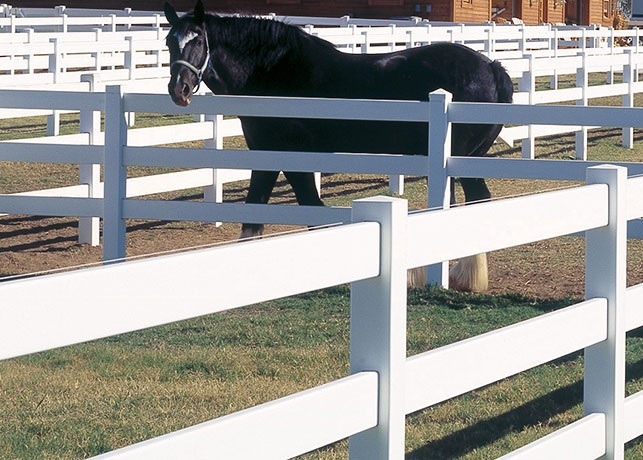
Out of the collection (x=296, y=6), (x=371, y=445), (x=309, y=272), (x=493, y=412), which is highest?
(x=296, y=6)

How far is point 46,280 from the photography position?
2.32 m

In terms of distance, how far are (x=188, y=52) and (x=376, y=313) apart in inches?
277

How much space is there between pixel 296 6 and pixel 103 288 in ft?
126

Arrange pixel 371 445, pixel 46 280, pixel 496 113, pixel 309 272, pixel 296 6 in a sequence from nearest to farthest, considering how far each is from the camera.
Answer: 1. pixel 46 280
2. pixel 309 272
3. pixel 371 445
4. pixel 496 113
5. pixel 296 6

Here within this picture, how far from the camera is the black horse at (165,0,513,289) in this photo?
33.0 ft

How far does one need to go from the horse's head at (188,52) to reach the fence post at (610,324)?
18.8 ft

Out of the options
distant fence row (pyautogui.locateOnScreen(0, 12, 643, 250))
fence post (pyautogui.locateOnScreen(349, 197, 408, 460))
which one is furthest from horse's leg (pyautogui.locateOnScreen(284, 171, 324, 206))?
fence post (pyautogui.locateOnScreen(349, 197, 408, 460))

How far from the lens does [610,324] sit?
4.34 meters

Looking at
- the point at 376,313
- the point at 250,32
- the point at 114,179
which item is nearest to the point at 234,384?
the point at 376,313

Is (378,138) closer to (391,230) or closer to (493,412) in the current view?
(493,412)

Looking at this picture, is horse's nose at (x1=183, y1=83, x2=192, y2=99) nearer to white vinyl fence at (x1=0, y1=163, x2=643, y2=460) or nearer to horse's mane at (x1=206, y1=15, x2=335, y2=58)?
horse's mane at (x1=206, y1=15, x2=335, y2=58)

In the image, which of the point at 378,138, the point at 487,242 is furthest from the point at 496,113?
the point at 487,242

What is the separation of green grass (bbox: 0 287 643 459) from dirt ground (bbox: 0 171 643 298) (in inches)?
48.9

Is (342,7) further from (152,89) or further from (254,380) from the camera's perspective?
(254,380)
